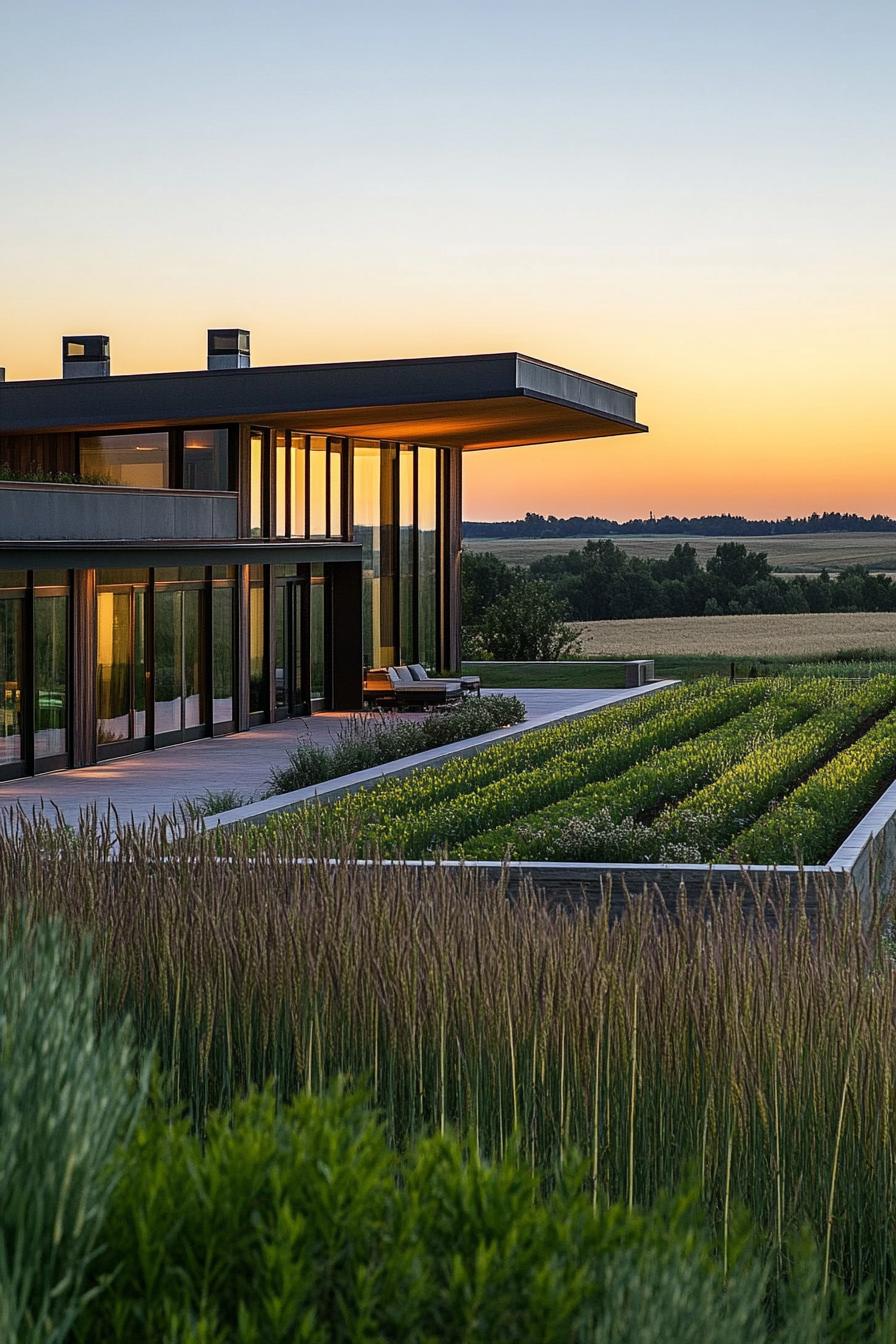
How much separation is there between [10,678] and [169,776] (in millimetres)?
1944

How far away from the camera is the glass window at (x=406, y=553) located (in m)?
27.4

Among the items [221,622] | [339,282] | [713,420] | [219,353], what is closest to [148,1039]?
[221,622]

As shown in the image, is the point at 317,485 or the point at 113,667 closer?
the point at 113,667

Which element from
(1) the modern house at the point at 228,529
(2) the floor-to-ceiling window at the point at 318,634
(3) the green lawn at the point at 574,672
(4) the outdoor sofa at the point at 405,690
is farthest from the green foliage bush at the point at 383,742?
(3) the green lawn at the point at 574,672

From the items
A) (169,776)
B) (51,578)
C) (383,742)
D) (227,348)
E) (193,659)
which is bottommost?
(169,776)

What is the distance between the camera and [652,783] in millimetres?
14344

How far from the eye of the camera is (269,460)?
921 inches

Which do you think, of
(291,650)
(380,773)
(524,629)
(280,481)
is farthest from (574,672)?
(380,773)

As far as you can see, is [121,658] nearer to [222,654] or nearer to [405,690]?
[222,654]

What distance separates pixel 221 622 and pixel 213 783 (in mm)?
5570

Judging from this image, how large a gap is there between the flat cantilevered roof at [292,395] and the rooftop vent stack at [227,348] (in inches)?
105

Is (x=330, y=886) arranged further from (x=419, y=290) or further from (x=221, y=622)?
(x=419, y=290)

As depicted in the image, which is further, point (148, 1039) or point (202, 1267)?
point (148, 1039)

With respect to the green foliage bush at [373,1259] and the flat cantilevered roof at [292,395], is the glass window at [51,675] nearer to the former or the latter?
the flat cantilevered roof at [292,395]
